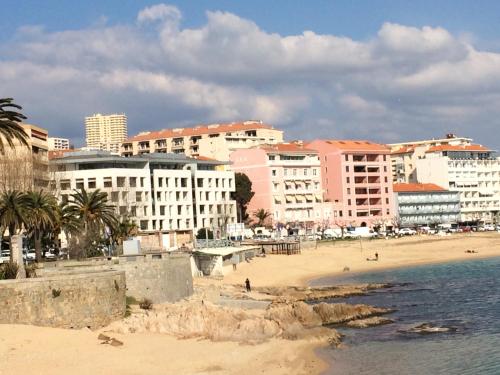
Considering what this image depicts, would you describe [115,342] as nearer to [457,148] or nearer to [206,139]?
[206,139]

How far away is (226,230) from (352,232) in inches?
1145

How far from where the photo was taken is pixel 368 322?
47000mm

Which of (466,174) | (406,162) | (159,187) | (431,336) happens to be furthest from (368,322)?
(406,162)

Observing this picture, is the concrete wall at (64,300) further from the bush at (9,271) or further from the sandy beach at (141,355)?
the bush at (9,271)

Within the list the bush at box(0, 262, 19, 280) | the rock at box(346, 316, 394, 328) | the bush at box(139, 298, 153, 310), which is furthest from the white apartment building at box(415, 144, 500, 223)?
the bush at box(0, 262, 19, 280)

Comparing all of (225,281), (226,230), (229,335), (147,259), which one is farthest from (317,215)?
(229,335)

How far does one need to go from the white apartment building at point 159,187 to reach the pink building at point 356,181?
26575 millimetres

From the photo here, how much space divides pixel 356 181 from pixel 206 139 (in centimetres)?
3022

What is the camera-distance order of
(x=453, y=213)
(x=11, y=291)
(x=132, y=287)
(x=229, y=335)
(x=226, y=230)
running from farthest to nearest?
1. (x=453, y=213)
2. (x=226, y=230)
3. (x=132, y=287)
4. (x=229, y=335)
5. (x=11, y=291)

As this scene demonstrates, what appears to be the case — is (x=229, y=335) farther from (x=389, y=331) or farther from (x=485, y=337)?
(x=485, y=337)

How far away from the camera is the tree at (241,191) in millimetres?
139625

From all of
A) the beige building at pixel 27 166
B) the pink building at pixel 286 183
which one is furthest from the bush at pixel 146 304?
the pink building at pixel 286 183

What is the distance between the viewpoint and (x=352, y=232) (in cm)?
14288

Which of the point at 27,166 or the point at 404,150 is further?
the point at 404,150
